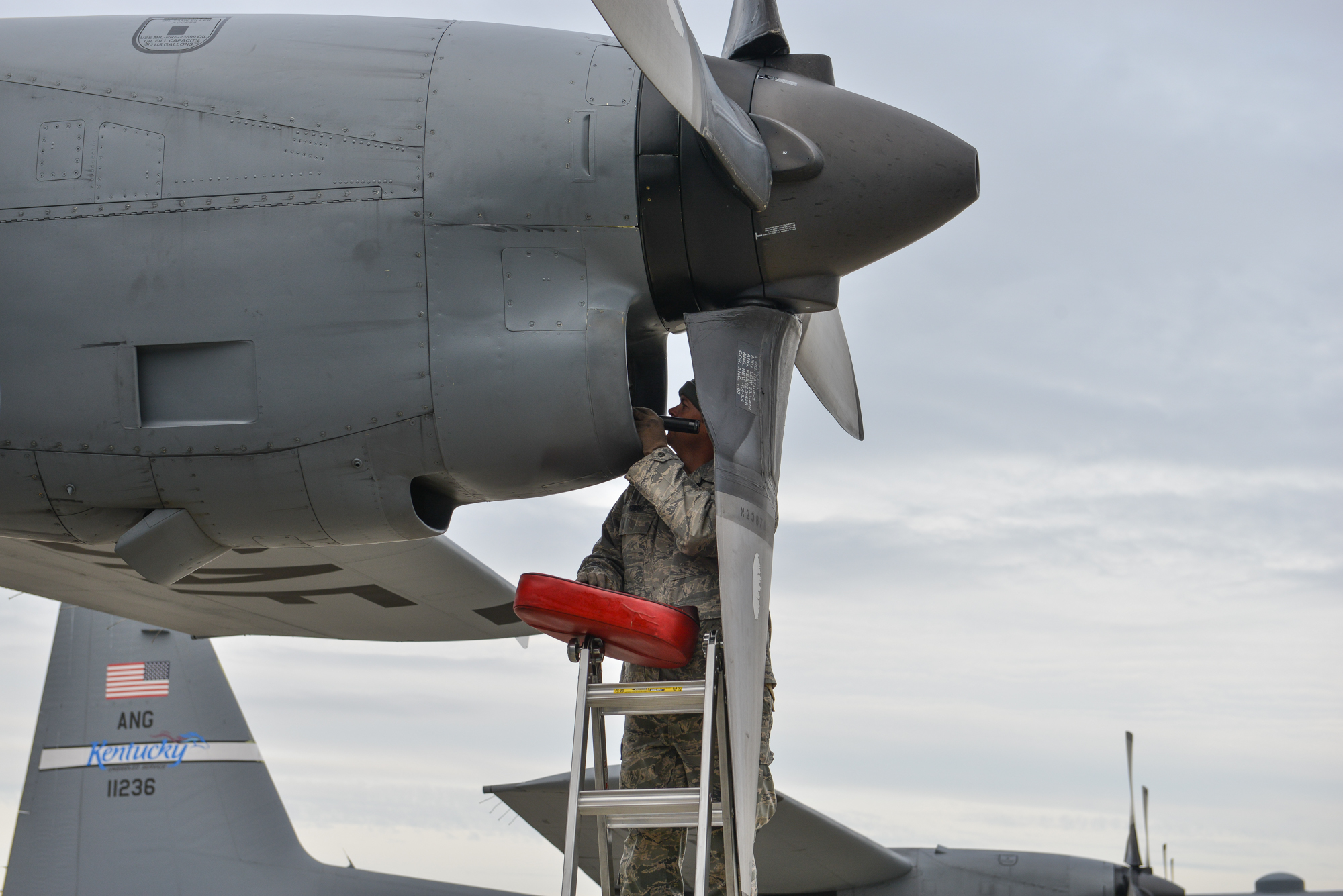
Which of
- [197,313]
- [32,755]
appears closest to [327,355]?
[197,313]

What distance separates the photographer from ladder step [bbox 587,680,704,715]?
414cm

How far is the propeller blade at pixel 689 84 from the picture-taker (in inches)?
142

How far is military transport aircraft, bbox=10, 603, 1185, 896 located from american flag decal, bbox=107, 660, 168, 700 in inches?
0.5

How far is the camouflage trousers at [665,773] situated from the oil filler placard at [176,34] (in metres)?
3.26

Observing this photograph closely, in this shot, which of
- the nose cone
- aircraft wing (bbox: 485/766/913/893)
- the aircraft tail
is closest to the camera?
the nose cone

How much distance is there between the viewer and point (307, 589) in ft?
24.4

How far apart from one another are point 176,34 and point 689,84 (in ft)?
7.52

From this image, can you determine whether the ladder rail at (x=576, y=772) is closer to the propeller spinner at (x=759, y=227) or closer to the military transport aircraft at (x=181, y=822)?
the propeller spinner at (x=759, y=227)

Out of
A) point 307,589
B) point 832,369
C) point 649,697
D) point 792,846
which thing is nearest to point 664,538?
point 649,697

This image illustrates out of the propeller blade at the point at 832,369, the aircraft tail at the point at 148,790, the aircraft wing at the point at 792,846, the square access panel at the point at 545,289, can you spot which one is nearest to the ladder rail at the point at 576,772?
the square access panel at the point at 545,289

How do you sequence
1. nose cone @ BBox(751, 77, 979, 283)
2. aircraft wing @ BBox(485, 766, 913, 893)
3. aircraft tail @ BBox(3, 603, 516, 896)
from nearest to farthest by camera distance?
nose cone @ BBox(751, 77, 979, 283)
aircraft wing @ BBox(485, 766, 913, 893)
aircraft tail @ BBox(3, 603, 516, 896)

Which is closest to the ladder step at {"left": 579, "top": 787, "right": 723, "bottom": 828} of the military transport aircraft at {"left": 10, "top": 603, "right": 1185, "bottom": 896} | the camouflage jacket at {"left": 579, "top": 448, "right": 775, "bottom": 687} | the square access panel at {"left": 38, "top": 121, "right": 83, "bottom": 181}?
the camouflage jacket at {"left": 579, "top": 448, "right": 775, "bottom": 687}

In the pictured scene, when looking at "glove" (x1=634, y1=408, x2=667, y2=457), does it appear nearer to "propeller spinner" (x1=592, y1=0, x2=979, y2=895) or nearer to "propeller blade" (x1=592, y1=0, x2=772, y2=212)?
"propeller spinner" (x1=592, y1=0, x2=979, y2=895)

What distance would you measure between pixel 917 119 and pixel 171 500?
353cm
